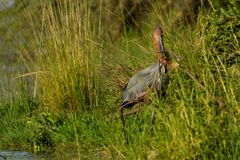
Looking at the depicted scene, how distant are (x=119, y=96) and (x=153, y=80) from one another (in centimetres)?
235

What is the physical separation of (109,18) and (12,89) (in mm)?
5222

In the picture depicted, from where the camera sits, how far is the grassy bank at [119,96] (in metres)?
5.32

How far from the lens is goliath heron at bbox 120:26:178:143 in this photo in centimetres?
629

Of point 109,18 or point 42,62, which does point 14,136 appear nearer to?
point 42,62

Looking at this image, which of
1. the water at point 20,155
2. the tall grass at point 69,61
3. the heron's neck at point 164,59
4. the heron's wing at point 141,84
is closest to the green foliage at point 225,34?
the heron's wing at point 141,84

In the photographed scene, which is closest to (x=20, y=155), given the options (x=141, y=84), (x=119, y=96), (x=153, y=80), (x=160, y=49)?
(x=119, y=96)

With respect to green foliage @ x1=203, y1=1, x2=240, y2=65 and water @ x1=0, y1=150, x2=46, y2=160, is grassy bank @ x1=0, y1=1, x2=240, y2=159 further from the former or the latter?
water @ x1=0, y1=150, x2=46, y2=160

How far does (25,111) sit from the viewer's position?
379 inches

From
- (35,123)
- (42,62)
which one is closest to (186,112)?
(35,123)

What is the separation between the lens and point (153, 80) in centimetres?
651

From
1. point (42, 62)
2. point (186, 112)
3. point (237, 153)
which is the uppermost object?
point (42, 62)

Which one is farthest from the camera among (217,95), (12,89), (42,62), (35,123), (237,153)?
(12,89)

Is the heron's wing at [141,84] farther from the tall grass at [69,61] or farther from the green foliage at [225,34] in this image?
the tall grass at [69,61]

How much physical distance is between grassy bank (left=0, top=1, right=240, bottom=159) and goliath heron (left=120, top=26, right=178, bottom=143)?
9 centimetres
